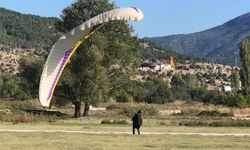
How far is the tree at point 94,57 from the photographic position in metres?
53.8

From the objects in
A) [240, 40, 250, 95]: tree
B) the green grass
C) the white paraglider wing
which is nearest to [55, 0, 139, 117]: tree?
the white paraglider wing

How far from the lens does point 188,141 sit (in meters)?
24.5

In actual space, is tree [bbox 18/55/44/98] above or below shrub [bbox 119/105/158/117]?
above

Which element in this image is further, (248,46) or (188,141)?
(248,46)

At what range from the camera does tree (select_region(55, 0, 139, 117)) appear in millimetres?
53844

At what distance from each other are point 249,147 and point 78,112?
34.4 m

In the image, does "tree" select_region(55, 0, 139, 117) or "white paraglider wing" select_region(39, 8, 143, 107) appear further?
"tree" select_region(55, 0, 139, 117)

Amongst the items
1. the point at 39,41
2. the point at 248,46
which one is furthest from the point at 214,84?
the point at 248,46

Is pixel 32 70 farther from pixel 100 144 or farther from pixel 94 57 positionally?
pixel 100 144

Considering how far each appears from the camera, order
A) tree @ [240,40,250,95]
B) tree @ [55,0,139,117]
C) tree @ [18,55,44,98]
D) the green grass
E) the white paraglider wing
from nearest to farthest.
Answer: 1. the green grass
2. the white paraglider wing
3. tree @ [55,0,139,117]
4. tree @ [18,55,44,98]
5. tree @ [240,40,250,95]

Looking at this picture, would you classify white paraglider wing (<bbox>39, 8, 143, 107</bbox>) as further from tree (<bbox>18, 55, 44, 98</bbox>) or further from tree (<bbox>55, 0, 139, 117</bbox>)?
tree (<bbox>18, 55, 44, 98</bbox>)

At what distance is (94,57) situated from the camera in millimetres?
53125

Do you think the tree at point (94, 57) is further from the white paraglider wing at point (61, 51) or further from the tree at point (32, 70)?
the white paraglider wing at point (61, 51)

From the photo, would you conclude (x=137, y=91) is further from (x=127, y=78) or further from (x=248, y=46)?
(x=248, y=46)
